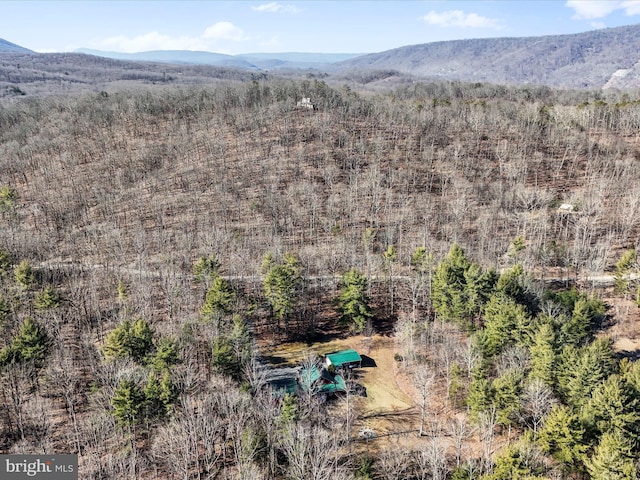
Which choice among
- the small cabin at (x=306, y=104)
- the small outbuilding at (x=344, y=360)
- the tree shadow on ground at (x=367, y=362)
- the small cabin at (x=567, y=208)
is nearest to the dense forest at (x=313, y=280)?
the small cabin at (x=567, y=208)

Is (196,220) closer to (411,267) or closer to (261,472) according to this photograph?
(411,267)

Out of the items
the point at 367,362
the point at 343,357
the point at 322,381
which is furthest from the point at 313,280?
the point at 322,381

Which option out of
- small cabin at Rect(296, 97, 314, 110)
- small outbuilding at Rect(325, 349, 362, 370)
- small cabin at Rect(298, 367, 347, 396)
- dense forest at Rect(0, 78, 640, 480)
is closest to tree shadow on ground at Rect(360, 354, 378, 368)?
small outbuilding at Rect(325, 349, 362, 370)

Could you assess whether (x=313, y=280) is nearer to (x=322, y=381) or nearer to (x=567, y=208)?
(x=322, y=381)

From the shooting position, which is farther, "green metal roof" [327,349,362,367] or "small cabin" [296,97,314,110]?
"small cabin" [296,97,314,110]

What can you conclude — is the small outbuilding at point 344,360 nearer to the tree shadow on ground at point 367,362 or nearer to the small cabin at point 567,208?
the tree shadow on ground at point 367,362

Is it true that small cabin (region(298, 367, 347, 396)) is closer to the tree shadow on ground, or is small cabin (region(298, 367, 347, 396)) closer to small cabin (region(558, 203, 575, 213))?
the tree shadow on ground

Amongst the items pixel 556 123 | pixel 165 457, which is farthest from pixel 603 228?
pixel 165 457

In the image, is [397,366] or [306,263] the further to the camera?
[306,263]
